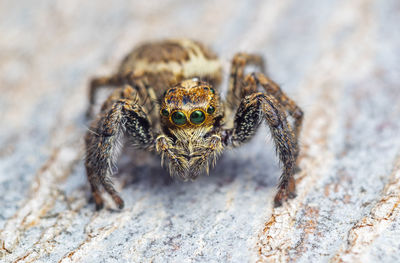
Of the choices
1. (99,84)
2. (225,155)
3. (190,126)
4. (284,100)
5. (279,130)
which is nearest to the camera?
(279,130)

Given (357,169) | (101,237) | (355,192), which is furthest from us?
(357,169)

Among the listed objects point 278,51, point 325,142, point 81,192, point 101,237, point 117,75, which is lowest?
point 101,237

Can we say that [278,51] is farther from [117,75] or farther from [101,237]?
[101,237]

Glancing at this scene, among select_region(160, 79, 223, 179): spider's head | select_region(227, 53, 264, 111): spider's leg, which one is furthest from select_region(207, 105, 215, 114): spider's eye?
select_region(227, 53, 264, 111): spider's leg

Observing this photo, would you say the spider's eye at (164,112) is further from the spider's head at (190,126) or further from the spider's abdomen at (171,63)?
the spider's abdomen at (171,63)

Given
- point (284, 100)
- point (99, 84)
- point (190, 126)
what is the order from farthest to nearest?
point (99, 84), point (284, 100), point (190, 126)

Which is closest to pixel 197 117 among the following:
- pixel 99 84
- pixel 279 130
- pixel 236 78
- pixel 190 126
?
pixel 190 126

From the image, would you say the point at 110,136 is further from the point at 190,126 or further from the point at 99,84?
the point at 99,84

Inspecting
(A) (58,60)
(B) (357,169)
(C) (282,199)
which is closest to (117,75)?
(A) (58,60)
